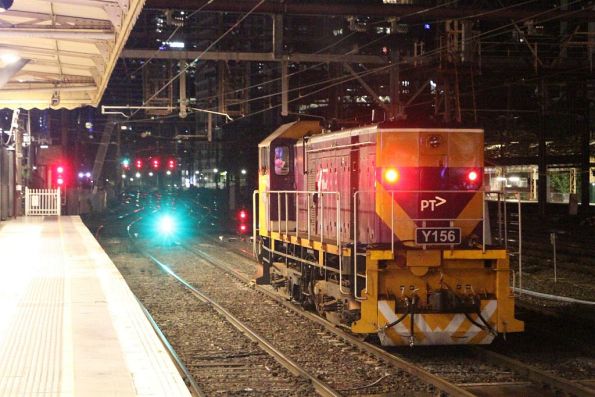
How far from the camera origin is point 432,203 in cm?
1088

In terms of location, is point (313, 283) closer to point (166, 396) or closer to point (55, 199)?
point (166, 396)

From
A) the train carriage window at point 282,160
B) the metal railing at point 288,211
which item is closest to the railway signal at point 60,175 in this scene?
the metal railing at point 288,211

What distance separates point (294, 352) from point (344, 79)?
50.9 feet

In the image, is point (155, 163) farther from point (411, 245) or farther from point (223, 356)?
point (411, 245)

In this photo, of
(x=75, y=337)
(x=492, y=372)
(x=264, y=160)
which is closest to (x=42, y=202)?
(x=264, y=160)

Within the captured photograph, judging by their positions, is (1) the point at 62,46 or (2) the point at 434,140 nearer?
(2) the point at 434,140

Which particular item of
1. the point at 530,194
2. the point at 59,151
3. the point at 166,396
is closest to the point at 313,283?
the point at 166,396

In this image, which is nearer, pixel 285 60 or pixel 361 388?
pixel 361 388

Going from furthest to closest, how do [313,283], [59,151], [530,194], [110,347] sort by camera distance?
[59,151]
[530,194]
[313,283]
[110,347]

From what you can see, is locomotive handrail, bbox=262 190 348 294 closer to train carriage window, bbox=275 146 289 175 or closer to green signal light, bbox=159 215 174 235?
train carriage window, bbox=275 146 289 175

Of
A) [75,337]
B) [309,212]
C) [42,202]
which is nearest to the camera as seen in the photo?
[75,337]

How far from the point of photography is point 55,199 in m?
37.2

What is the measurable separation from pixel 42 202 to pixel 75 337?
30277 mm

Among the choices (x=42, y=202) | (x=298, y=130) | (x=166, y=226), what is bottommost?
(x=166, y=226)
